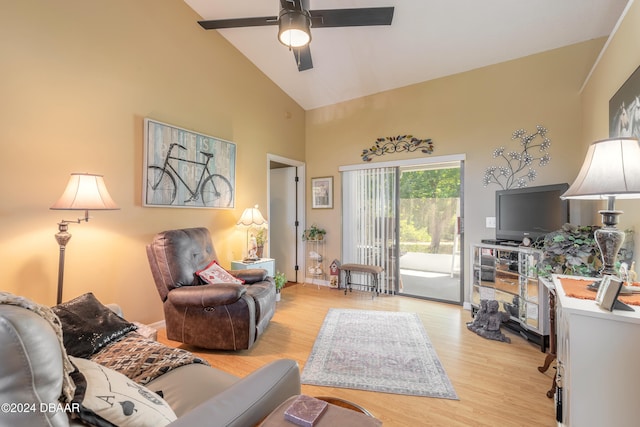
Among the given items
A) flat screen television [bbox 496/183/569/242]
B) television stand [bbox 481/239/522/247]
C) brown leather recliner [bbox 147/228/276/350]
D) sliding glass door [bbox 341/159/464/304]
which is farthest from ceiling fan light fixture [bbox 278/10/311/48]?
television stand [bbox 481/239/522/247]

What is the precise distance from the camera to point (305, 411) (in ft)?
2.49

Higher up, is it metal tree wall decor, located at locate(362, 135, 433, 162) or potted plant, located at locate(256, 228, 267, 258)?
metal tree wall decor, located at locate(362, 135, 433, 162)

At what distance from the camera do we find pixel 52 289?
2215mm

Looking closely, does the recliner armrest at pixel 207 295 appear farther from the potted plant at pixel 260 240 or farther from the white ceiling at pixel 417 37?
the white ceiling at pixel 417 37

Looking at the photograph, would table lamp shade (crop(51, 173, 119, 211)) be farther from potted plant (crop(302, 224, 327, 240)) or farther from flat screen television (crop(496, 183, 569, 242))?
flat screen television (crop(496, 183, 569, 242))

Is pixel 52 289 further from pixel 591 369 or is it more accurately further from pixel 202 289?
pixel 591 369

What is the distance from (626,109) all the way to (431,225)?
3858 millimetres

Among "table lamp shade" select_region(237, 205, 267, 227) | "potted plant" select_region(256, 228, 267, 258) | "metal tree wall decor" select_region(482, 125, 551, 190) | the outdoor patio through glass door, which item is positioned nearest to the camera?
"metal tree wall decor" select_region(482, 125, 551, 190)

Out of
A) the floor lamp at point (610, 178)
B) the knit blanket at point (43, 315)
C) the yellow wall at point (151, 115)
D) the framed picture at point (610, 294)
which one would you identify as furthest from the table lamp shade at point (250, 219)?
the framed picture at point (610, 294)

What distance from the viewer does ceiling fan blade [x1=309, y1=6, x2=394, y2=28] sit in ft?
7.01

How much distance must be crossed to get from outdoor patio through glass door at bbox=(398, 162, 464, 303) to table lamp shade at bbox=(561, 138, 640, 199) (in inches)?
145

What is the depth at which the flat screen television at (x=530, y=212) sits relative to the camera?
2.65 meters

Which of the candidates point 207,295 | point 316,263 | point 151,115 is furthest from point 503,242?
point 151,115

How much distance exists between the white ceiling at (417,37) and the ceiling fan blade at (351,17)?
77 cm
